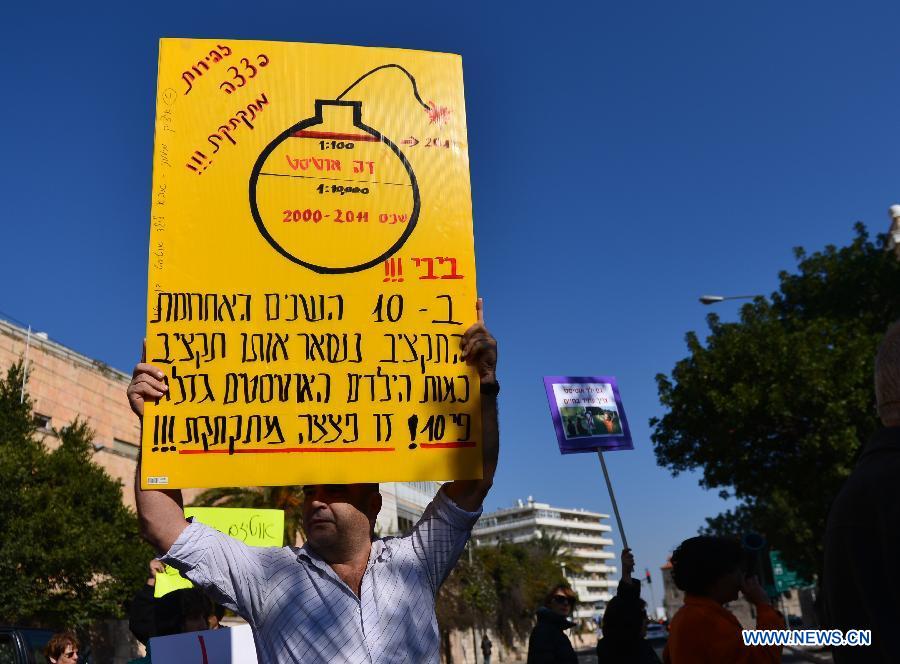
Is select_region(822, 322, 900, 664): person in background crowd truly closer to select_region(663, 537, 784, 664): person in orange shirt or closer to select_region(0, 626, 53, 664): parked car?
select_region(663, 537, 784, 664): person in orange shirt

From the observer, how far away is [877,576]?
191 centimetres

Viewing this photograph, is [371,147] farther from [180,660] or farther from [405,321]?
[180,660]

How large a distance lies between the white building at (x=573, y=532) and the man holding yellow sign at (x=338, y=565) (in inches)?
6118

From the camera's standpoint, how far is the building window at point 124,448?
33.2 meters

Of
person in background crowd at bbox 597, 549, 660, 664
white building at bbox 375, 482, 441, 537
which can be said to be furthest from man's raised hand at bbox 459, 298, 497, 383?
white building at bbox 375, 482, 441, 537

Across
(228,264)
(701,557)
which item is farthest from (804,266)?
(228,264)

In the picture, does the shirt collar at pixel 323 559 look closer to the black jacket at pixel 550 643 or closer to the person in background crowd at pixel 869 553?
the person in background crowd at pixel 869 553

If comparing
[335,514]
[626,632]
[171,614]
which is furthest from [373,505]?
[626,632]

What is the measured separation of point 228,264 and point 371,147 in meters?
0.67

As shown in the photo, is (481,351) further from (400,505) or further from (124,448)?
(400,505)

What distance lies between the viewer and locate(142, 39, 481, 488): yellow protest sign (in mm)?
2697

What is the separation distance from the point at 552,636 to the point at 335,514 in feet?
12.1

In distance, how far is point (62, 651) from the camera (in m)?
5.41

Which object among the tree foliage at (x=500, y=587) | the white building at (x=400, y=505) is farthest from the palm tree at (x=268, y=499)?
the tree foliage at (x=500, y=587)
